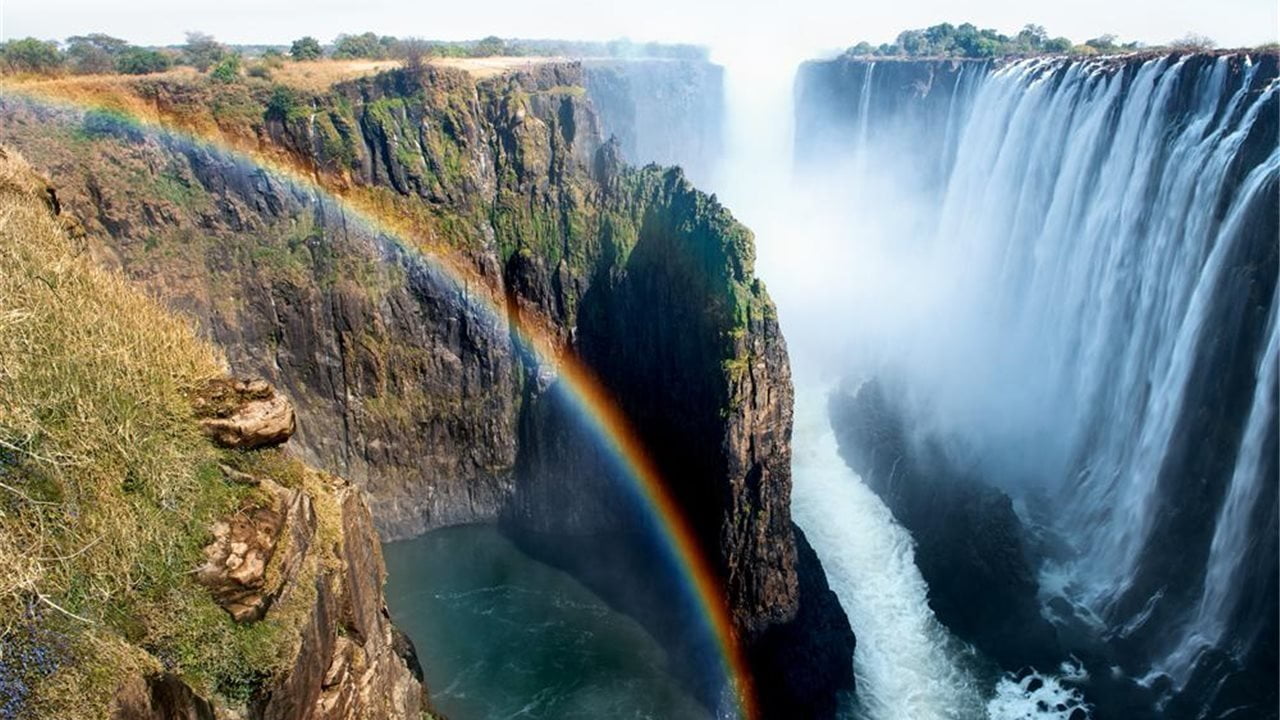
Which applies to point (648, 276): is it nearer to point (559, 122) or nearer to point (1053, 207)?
point (559, 122)

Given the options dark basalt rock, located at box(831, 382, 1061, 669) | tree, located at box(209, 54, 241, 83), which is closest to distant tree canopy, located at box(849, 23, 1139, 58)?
dark basalt rock, located at box(831, 382, 1061, 669)

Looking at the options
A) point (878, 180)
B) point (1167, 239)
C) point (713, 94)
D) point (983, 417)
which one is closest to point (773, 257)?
point (878, 180)

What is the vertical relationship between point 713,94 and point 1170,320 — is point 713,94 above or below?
above

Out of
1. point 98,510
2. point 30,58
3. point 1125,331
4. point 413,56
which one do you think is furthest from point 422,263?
point 1125,331

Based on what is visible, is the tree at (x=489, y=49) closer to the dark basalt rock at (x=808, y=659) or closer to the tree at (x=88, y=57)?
the tree at (x=88, y=57)

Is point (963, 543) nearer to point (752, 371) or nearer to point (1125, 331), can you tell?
point (1125, 331)
